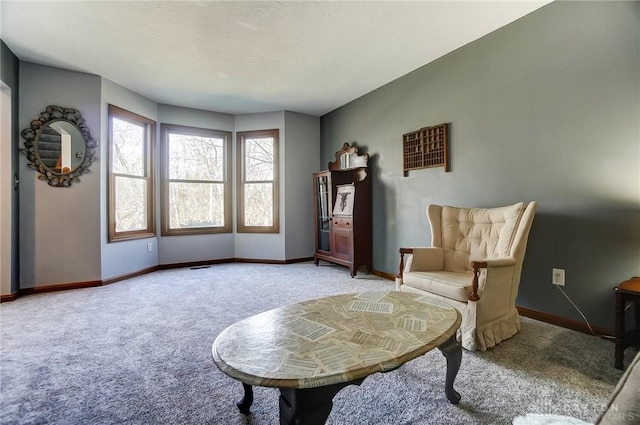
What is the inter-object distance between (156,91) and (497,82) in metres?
4.22

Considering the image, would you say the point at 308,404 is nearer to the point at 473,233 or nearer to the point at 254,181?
the point at 473,233

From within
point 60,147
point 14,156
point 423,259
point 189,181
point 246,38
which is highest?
point 246,38

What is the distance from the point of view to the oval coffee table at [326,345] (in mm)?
913

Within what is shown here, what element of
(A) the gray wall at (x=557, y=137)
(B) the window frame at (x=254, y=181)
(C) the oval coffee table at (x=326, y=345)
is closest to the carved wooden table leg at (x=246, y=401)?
(C) the oval coffee table at (x=326, y=345)

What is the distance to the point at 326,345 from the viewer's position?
1107mm

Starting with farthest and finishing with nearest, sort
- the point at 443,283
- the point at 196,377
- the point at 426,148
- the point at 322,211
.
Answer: the point at 322,211
the point at 426,148
the point at 443,283
the point at 196,377

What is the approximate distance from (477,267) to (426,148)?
1.87 m

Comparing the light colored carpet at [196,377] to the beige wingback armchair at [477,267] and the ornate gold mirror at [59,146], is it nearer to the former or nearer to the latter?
the beige wingback armchair at [477,267]

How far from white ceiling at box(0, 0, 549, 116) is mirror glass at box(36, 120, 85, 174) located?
0.72 meters

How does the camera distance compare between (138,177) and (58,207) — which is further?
(138,177)

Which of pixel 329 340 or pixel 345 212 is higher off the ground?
pixel 345 212

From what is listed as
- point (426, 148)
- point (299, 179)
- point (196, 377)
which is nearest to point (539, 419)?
point (196, 377)

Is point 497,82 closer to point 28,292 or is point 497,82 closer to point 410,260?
point 410,260

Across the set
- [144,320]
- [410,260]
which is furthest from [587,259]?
[144,320]
